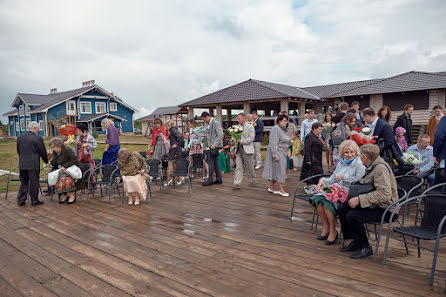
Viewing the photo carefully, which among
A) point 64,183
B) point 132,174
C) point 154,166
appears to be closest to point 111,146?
point 154,166

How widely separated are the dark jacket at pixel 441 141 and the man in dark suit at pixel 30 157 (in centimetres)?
720

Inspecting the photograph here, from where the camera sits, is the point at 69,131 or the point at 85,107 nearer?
the point at 69,131

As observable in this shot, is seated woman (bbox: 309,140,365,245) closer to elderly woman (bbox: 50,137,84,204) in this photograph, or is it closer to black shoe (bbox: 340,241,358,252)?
black shoe (bbox: 340,241,358,252)

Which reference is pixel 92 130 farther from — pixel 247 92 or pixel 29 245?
pixel 29 245

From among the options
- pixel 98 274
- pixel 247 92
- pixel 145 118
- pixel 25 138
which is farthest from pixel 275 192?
pixel 145 118

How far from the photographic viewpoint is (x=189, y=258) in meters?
3.61

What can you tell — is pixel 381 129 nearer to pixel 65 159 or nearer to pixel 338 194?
pixel 338 194

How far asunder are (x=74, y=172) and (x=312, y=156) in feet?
16.1

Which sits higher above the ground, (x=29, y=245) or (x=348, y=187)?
(x=348, y=187)

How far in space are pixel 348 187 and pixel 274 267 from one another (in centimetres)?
145

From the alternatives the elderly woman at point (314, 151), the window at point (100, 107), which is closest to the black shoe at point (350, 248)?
the elderly woman at point (314, 151)

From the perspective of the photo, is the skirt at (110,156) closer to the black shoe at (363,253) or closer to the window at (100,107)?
the black shoe at (363,253)

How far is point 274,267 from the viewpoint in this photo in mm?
3305

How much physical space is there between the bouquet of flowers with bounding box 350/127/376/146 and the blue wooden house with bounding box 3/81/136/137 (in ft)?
110
